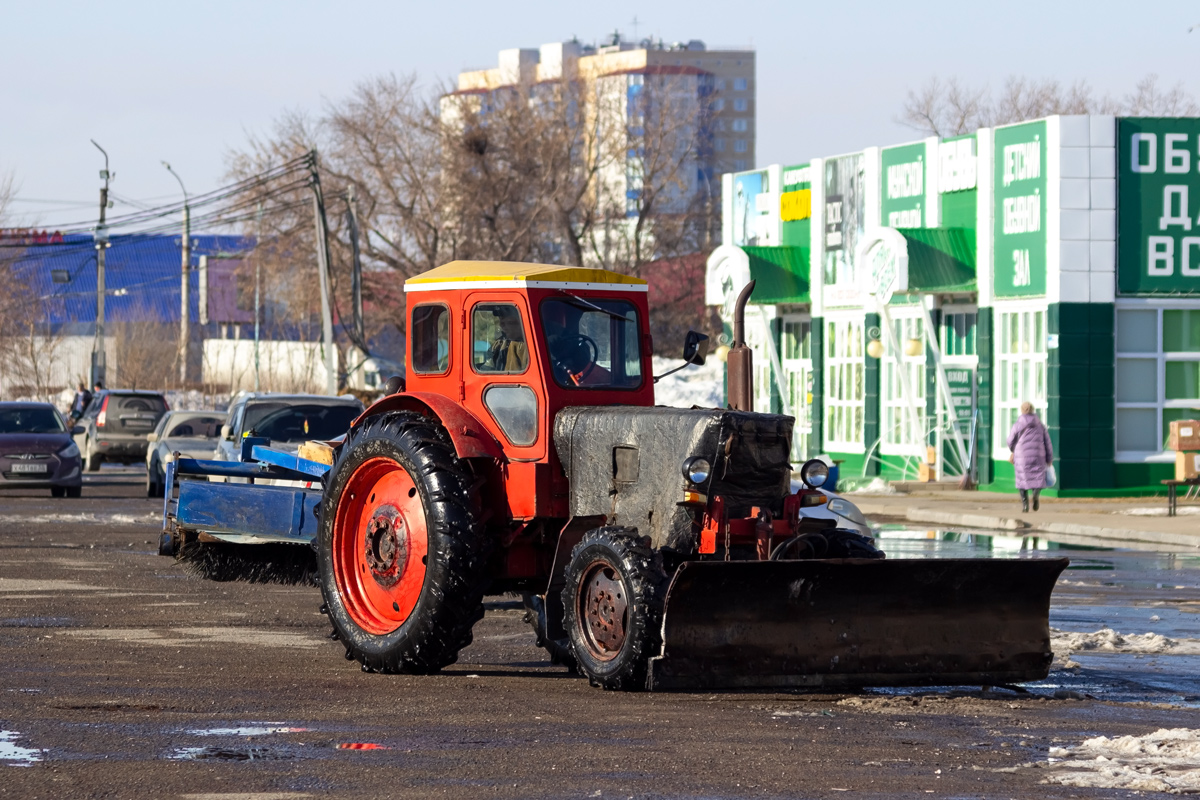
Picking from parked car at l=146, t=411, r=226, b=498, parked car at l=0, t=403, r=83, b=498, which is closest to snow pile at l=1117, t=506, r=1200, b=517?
parked car at l=146, t=411, r=226, b=498

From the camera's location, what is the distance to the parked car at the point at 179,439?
29.2 meters

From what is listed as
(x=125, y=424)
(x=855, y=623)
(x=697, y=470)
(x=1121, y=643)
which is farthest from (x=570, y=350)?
(x=125, y=424)

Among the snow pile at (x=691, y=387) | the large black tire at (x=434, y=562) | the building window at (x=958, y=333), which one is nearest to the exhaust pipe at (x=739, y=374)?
the large black tire at (x=434, y=562)

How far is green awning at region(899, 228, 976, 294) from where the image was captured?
104 ft

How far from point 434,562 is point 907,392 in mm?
24411

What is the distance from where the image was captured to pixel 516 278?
35.1 feet

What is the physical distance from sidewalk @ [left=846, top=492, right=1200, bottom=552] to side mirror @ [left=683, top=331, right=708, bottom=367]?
42.0 feet

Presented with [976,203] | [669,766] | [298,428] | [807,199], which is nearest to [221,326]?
[807,199]

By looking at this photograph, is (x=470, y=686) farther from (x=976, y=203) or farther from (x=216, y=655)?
(x=976, y=203)

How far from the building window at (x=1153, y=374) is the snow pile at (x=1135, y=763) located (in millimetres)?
22634

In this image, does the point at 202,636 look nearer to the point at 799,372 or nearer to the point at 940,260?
the point at 940,260

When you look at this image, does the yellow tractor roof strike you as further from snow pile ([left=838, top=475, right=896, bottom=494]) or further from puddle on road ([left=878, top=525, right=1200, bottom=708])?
snow pile ([left=838, top=475, right=896, bottom=494])

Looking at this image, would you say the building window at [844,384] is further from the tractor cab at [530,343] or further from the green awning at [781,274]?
the tractor cab at [530,343]

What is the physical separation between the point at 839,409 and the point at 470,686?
90.7 ft
